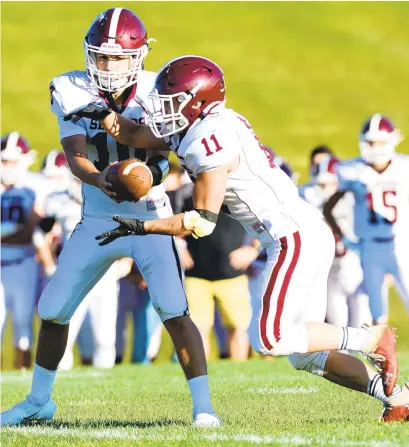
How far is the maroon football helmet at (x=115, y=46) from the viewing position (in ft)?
15.6

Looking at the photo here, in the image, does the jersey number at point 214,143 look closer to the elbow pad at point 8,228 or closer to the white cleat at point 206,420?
the white cleat at point 206,420

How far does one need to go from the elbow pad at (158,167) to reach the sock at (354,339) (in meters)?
1.02

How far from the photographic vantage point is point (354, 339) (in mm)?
4625

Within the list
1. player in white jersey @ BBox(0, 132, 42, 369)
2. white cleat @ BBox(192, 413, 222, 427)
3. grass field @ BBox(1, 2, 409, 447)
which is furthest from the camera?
grass field @ BBox(1, 2, 409, 447)

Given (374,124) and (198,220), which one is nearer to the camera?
(198,220)

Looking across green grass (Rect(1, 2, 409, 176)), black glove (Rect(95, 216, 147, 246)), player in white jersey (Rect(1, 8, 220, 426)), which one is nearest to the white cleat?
player in white jersey (Rect(1, 8, 220, 426))

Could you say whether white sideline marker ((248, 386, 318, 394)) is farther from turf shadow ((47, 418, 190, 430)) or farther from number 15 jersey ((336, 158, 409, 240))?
number 15 jersey ((336, 158, 409, 240))

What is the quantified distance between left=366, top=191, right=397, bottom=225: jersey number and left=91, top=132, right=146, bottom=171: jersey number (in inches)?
158

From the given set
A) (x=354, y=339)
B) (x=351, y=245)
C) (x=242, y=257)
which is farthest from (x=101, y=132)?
(x=351, y=245)

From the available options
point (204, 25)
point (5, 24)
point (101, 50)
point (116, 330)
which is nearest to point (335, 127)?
point (204, 25)

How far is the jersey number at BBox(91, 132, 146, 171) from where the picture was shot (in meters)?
4.89

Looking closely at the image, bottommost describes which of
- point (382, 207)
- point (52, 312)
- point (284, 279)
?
point (52, 312)

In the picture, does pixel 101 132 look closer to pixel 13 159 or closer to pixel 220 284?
pixel 220 284

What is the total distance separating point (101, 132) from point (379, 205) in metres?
4.12
